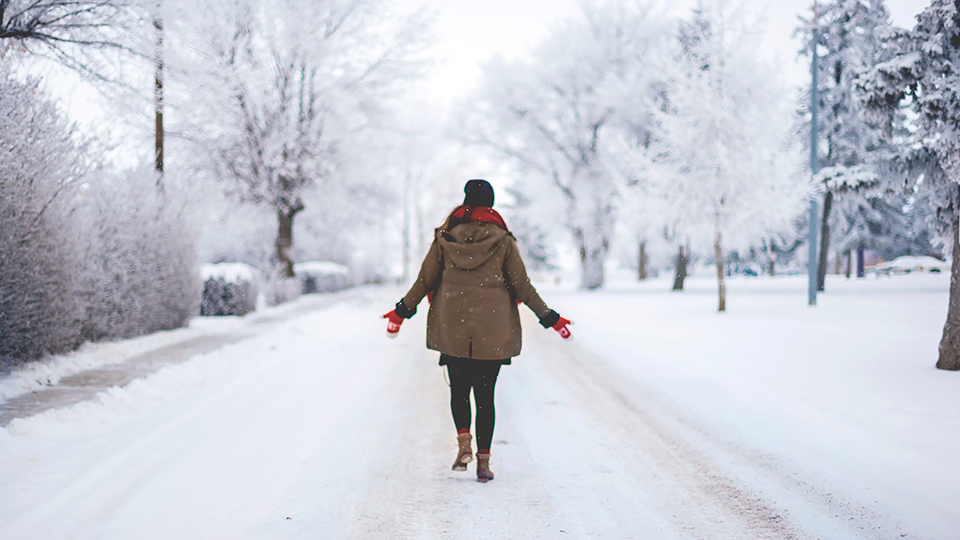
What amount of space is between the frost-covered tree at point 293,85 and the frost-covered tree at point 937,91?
15.2m

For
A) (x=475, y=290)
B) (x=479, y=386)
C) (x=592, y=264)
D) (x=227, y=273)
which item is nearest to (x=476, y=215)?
(x=475, y=290)

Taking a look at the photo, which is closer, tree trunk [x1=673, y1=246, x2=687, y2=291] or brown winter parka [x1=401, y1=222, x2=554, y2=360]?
brown winter parka [x1=401, y1=222, x2=554, y2=360]

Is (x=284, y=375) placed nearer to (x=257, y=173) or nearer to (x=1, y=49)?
(x=1, y=49)

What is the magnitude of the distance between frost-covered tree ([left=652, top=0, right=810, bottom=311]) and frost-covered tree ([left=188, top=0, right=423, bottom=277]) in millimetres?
9734

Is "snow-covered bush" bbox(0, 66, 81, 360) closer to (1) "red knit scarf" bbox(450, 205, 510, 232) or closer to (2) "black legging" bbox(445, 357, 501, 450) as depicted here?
(1) "red knit scarf" bbox(450, 205, 510, 232)

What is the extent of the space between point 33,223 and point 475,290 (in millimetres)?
5888

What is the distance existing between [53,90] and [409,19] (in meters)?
15.2

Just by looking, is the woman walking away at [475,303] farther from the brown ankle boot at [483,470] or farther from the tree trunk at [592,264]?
the tree trunk at [592,264]

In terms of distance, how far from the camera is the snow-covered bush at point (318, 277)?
2648cm

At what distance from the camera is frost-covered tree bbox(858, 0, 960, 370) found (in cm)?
682

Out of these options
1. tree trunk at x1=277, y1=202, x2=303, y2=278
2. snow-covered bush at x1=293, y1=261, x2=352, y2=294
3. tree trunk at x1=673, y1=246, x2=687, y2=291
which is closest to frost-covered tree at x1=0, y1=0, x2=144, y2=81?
tree trunk at x1=277, y1=202, x2=303, y2=278

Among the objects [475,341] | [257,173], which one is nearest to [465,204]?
[475,341]

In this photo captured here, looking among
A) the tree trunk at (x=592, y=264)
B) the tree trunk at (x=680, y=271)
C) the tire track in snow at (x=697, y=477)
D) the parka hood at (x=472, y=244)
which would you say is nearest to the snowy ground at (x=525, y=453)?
the tire track in snow at (x=697, y=477)

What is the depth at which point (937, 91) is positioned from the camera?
6.85 meters
